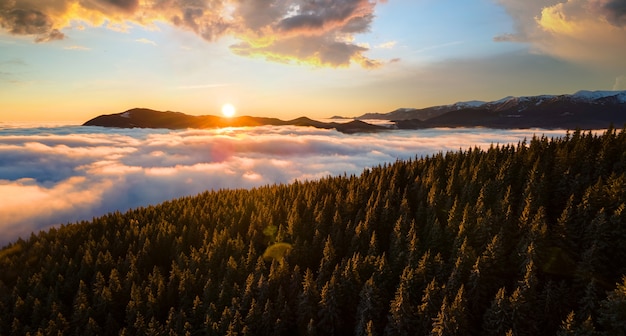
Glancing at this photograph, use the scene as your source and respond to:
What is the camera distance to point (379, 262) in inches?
3917

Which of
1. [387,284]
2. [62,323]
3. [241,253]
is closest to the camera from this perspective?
[387,284]

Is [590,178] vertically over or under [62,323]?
over

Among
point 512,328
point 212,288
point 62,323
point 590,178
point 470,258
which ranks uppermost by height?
point 590,178

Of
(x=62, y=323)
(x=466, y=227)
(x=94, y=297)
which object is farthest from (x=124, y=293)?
(x=466, y=227)

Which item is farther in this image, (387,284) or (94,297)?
(94,297)

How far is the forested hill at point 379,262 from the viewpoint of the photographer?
79.1 metres

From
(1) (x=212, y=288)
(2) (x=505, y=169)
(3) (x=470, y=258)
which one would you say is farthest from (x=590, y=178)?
(1) (x=212, y=288)

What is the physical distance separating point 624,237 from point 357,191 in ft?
300

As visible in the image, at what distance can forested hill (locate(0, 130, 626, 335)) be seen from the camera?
79062 mm

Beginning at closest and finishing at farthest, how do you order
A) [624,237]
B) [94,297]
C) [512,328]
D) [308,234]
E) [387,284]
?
[512,328] < [624,237] < [387,284] < [94,297] < [308,234]

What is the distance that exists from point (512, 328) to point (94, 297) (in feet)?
378

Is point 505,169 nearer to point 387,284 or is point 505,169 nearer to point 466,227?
point 466,227

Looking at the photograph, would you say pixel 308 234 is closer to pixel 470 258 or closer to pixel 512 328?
pixel 470 258

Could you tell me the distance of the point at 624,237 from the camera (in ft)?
283
